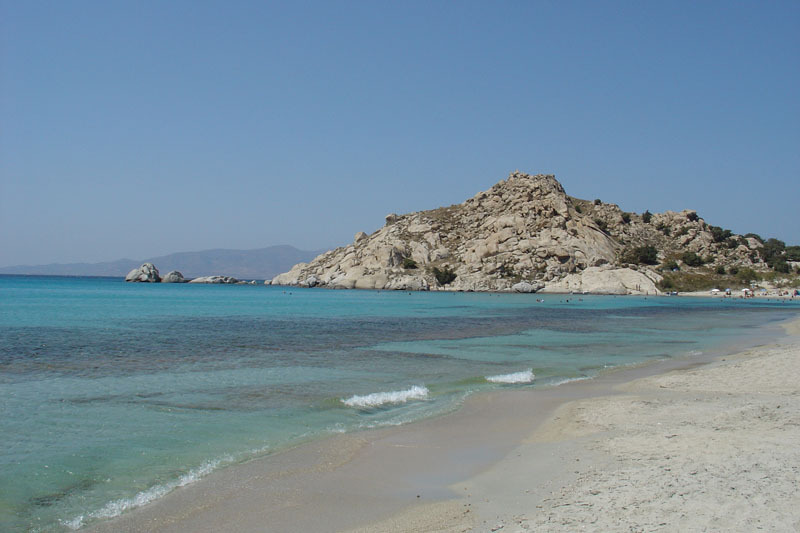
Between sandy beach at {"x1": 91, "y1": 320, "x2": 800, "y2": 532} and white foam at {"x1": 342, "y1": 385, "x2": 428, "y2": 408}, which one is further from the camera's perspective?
white foam at {"x1": 342, "y1": 385, "x2": 428, "y2": 408}

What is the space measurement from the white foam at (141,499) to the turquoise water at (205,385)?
0.03 meters

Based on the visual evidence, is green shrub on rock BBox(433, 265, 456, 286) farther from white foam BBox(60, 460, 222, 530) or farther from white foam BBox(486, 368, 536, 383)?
white foam BBox(60, 460, 222, 530)

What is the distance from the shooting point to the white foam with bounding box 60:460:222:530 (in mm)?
7727

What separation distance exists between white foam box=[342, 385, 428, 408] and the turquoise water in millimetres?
82

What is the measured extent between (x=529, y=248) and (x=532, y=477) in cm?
11686

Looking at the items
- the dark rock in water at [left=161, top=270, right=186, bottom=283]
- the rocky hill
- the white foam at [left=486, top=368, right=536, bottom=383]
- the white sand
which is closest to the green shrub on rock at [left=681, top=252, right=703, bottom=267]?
the rocky hill

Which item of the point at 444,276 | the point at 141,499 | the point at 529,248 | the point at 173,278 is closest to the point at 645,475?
the point at 141,499

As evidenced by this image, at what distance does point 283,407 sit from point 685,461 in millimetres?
9506

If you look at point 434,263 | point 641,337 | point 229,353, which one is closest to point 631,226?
point 434,263

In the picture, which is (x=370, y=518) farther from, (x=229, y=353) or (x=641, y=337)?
(x=641, y=337)

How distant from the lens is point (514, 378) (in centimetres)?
1945

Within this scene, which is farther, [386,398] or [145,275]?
[145,275]

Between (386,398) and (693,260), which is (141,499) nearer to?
(386,398)

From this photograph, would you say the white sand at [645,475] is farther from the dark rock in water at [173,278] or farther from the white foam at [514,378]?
the dark rock in water at [173,278]
